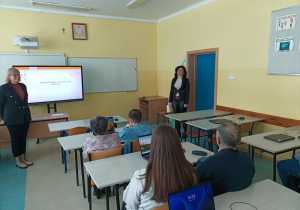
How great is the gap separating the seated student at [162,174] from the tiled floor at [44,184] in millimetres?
1419

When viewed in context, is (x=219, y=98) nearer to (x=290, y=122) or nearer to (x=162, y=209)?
(x=290, y=122)

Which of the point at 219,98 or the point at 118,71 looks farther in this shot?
the point at 118,71

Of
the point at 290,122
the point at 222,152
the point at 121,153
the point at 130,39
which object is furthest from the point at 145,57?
the point at 222,152

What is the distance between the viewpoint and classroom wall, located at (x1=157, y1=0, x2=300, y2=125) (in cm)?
346

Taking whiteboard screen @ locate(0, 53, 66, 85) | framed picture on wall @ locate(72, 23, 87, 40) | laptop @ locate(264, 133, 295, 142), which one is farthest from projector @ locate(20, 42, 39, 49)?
laptop @ locate(264, 133, 295, 142)

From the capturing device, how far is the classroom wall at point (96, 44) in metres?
4.92

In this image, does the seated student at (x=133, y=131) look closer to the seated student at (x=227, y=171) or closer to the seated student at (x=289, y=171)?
the seated student at (x=227, y=171)

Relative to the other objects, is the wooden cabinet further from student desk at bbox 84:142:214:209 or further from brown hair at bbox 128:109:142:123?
student desk at bbox 84:142:214:209

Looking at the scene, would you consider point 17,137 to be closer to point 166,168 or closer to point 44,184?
point 44,184

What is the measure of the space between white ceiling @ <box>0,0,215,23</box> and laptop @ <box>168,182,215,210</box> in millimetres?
4517

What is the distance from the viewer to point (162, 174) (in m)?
1.20

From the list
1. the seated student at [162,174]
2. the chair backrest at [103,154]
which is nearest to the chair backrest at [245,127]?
the chair backrest at [103,154]

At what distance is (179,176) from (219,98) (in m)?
3.73

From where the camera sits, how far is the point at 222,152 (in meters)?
1.47
